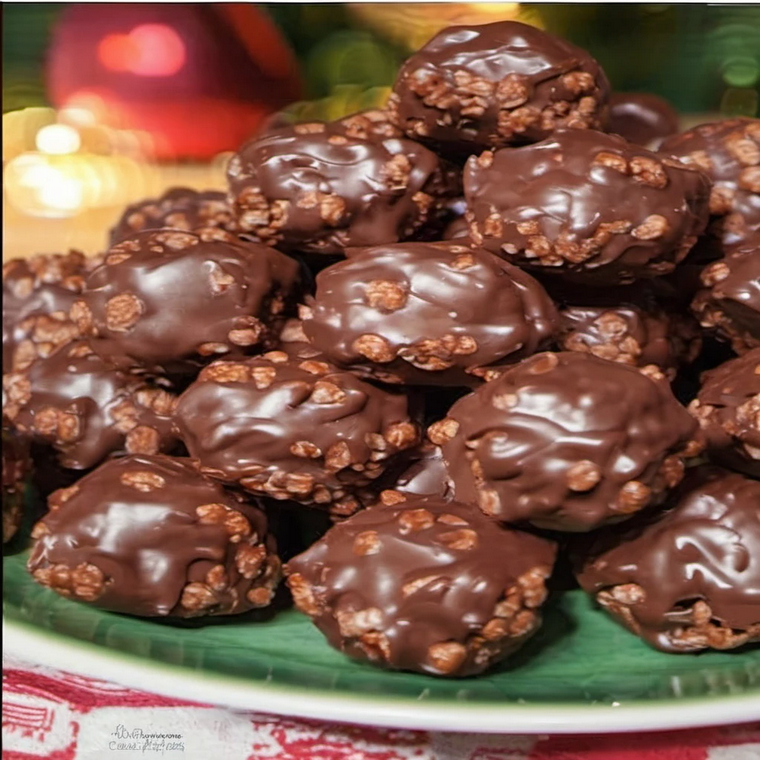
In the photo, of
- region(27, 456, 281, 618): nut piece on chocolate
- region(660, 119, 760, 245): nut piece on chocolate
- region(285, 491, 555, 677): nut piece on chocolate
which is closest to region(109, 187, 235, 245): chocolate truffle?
region(27, 456, 281, 618): nut piece on chocolate

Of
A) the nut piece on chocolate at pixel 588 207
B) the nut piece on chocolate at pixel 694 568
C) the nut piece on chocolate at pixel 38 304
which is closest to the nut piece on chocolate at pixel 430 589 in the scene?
the nut piece on chocolate at pixel 694 568

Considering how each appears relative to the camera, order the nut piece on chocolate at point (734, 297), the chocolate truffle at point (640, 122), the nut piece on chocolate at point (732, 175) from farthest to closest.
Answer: the chocolate truffle at point (640, 122)
the nut piece on chocolate at point (732, 175)
the nut piece on chocolate at point (734, 297)

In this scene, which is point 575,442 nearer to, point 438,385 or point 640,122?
point 438,385

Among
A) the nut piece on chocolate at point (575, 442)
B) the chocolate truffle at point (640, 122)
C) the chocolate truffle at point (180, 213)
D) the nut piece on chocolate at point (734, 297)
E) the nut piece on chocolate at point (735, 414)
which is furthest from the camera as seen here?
the chocolate truffle at point (640, 122)

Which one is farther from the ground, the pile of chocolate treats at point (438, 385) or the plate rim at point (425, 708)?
the pile of chocolate treats at point (438, 385)

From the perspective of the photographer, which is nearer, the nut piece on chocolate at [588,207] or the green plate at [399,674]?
the green plate at [399,674]

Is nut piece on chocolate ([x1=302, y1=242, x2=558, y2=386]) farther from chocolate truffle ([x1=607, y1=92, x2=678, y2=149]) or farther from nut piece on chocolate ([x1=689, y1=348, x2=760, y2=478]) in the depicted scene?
chocolate truffle ([x1=607, y1=92, x2=678, y2=149])

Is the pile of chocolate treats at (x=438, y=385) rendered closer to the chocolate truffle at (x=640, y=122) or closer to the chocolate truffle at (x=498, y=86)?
the chocolate truffle at (x=498, y=86)
